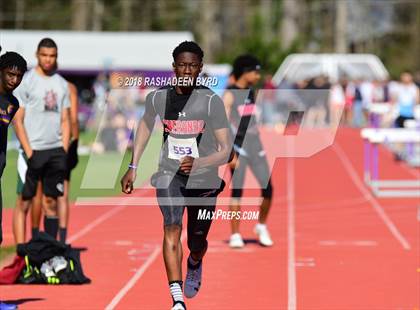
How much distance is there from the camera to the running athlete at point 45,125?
1070 cm

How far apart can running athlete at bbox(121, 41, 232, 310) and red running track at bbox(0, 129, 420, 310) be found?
1.11 meters

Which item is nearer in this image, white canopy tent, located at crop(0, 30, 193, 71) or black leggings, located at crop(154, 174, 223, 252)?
black leggings, located at crop(154, 174, 223, 252)

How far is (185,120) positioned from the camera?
7891 mm

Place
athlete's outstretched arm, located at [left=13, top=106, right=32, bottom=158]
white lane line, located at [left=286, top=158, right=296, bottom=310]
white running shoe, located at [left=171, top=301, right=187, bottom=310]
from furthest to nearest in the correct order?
athlete's outstretched arm, located at [left=13, top=106, right=32, bottom=158] → white lane line, located at [left=286, top=158, right=296, bottom=310] → white running shoe, located at [left=171, top=301, right=187, bottom=310]

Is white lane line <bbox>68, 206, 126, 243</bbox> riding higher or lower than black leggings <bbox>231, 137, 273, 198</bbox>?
lower

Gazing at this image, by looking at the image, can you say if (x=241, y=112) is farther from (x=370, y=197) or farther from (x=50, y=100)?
(x=370, y=197)

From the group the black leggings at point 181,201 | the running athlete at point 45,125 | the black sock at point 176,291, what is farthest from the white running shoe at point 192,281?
the running athlete at point 45,125

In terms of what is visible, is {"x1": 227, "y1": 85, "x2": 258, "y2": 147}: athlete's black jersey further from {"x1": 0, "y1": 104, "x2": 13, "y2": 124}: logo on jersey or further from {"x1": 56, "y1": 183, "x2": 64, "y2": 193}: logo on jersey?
{"x1": 0, "y1": 104, "x2": 13, "y2": 124}: logo on jersey

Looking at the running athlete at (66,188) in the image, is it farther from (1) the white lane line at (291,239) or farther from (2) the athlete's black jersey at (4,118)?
(2) the athlete's black jersey at (4,118)

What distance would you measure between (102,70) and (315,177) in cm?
2810

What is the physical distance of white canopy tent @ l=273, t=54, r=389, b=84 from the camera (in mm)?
47719

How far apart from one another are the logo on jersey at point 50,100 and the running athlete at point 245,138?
1924mm

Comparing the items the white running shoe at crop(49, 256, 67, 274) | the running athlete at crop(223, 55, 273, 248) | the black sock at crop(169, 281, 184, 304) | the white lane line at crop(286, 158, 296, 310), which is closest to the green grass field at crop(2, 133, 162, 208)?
the white lane line at crop(286, 158, 296, 310)

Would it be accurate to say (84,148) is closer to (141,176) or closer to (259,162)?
(141,176)
